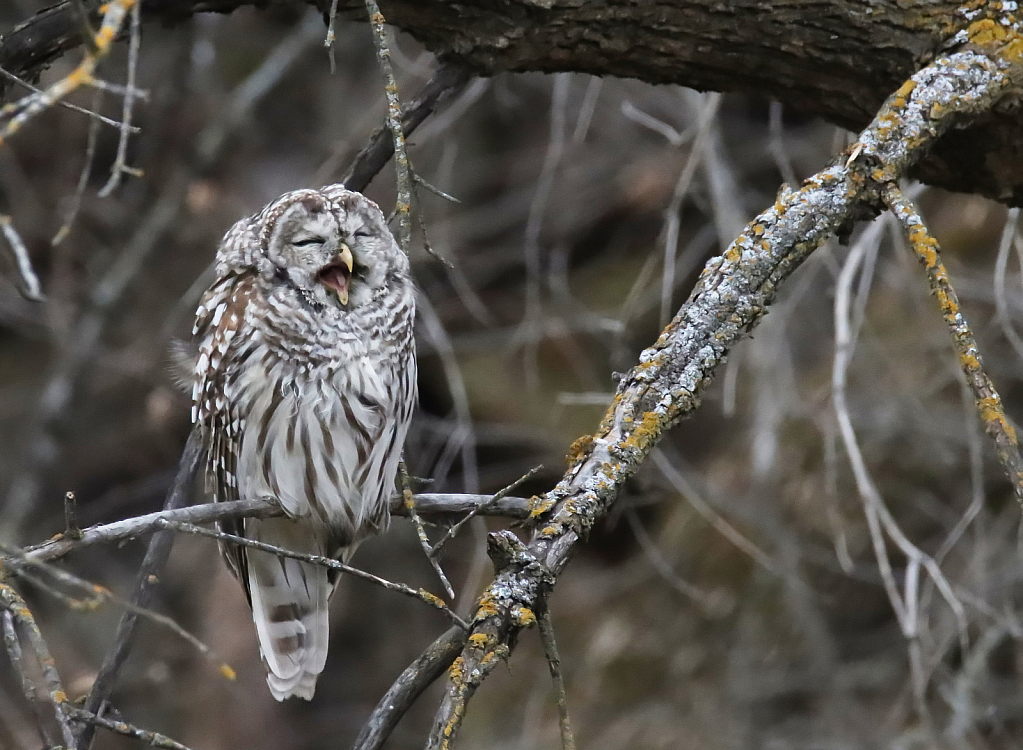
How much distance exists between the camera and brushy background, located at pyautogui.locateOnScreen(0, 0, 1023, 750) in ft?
14.8

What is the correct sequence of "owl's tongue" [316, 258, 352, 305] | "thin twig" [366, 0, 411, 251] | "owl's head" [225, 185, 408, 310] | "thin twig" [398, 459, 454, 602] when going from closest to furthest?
1. "thin twig" [398, 459, 454, 602]
2. "thin twig" [366, 0, 411, 251]
3. "owl's head" [225, 185, 408, 310]
4. "owl's tongue" [316, 258, 352, 305]

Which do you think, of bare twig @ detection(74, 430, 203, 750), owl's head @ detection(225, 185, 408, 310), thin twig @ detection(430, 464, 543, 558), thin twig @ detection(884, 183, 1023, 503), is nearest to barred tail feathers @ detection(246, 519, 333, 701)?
bare twig @ detection(74, 430, 203, 750)

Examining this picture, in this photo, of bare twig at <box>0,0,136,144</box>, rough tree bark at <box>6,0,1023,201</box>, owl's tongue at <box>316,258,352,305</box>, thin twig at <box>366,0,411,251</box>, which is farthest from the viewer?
owl's tongue at <box>316,258,352,305</box>

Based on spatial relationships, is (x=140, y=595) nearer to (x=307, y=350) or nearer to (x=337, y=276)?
(x=307, y=350)

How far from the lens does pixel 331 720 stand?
21.5ft

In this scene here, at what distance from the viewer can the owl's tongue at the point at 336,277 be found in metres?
2.95

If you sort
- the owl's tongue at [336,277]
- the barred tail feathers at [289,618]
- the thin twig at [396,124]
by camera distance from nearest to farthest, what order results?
the thin twig at [396,124]
the owl's tongue at [336,277]
the barred tail feathers at [289,618]

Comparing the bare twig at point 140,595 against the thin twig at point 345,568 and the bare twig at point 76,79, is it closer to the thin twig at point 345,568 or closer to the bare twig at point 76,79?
the thin twig at point 345,568

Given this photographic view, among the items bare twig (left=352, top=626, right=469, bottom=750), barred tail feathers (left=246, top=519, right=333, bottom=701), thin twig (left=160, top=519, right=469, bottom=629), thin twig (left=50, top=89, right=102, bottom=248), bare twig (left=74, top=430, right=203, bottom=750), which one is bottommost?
barred tail feathers (left=246, top=519, right=333, bottom=701)

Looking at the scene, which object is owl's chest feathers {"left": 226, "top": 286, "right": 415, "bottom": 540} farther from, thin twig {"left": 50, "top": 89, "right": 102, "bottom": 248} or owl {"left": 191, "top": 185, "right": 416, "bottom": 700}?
thin twig {"left": 50, "top": 89, "right": 102, "bottom": 248}

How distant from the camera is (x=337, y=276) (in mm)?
2980

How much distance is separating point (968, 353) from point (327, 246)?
1.55m

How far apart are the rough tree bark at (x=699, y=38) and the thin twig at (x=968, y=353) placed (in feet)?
1.77

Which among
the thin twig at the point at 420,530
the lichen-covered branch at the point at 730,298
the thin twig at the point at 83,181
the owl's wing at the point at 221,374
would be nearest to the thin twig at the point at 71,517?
the thin twig at the point at 83,181
